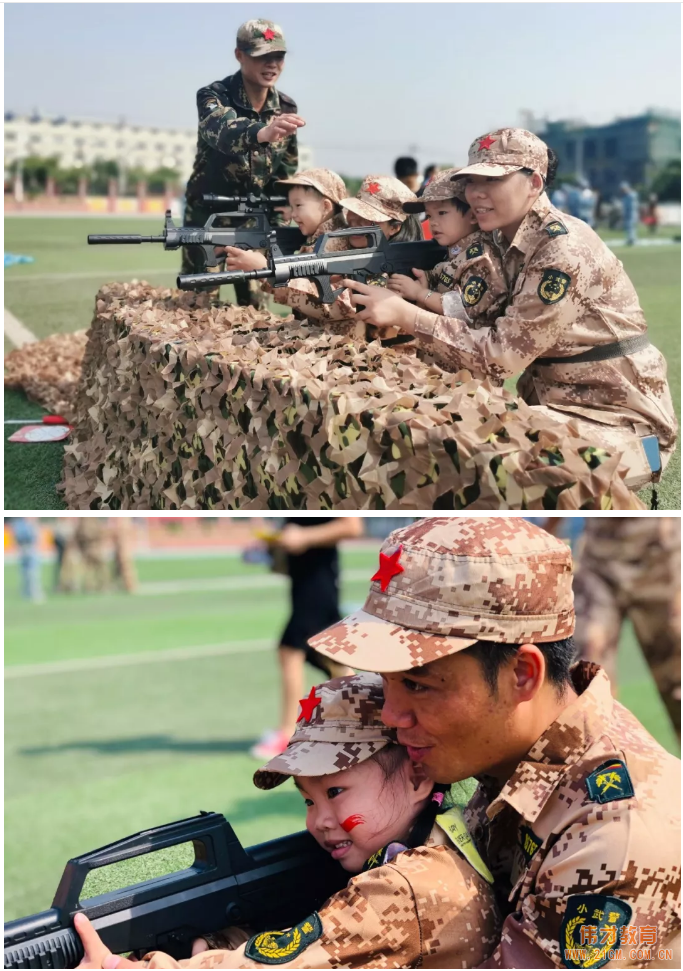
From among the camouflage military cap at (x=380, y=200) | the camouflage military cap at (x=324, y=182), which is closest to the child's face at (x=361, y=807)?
the camouflage military cap at (x=380, y=200)

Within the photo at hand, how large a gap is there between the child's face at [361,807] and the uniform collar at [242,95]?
5.82 metres

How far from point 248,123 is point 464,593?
5.47m

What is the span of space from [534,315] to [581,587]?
1.99 meters

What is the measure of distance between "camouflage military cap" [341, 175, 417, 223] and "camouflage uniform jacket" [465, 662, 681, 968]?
3640 mm

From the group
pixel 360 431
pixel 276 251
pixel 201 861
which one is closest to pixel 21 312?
pixel 276 251

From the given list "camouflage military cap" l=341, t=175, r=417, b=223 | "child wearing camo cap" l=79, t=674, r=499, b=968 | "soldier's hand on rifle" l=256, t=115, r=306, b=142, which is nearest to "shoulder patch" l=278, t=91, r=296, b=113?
"soldier's hand on rifle" l=256, t=115, r=306, b=142

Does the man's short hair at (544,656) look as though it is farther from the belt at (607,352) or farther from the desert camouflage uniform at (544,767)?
the belt at (607,352)

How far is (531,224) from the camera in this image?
4.21 metres

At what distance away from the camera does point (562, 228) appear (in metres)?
4.09

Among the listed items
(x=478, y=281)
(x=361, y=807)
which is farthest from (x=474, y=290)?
(x=361, y=807)

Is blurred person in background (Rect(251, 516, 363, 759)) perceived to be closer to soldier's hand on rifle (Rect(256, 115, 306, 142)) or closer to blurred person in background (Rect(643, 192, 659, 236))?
soldier's hand on rifle (Rect(256, 115, 306, 142))

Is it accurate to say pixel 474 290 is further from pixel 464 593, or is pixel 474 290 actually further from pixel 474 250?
pixel 464 593

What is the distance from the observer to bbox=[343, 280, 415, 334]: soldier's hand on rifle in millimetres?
4648

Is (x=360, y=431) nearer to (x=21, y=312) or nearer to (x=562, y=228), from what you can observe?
(x=562, y=228)
